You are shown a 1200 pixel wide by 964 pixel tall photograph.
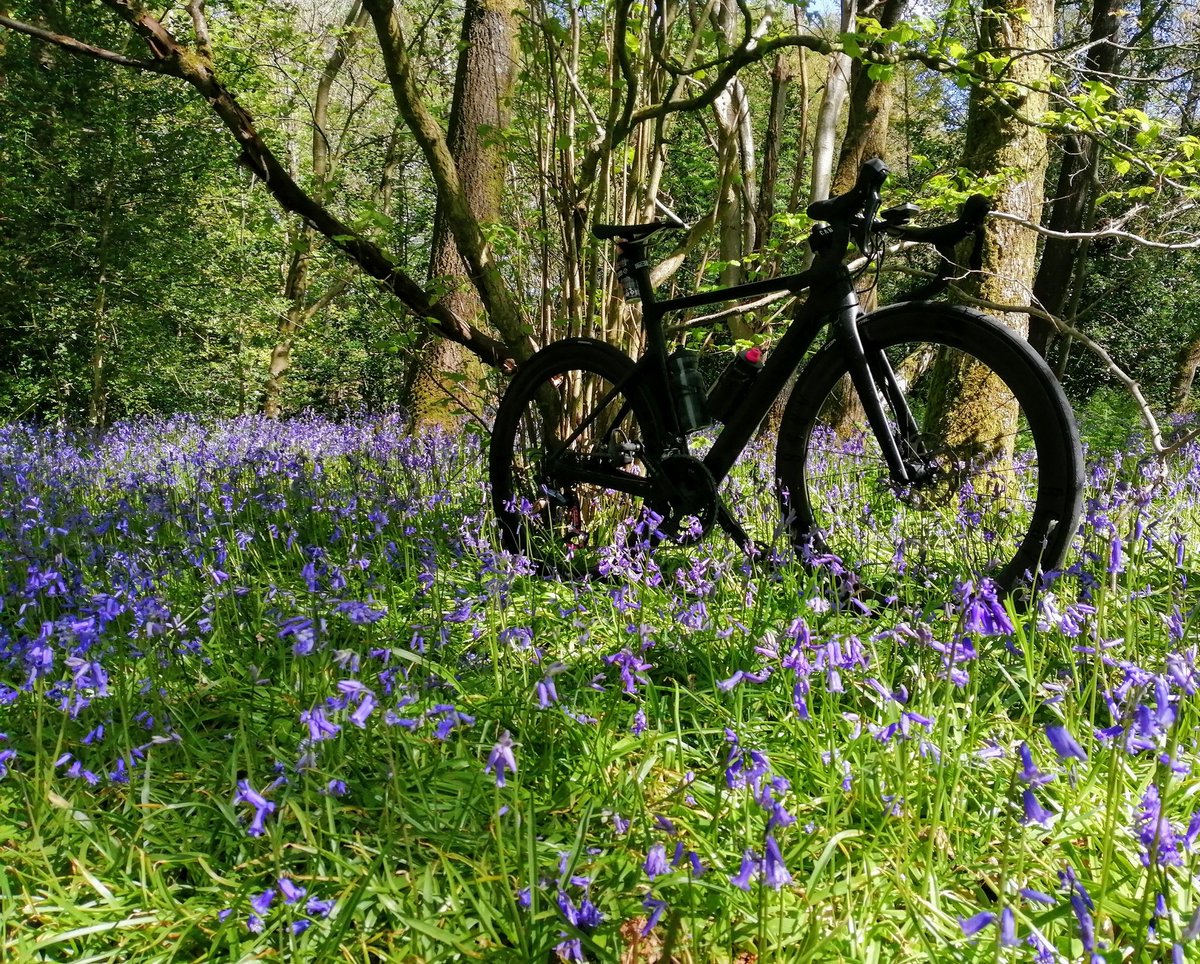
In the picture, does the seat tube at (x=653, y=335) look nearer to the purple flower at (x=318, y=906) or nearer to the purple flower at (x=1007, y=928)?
the purple flower at (x=318, y=906)

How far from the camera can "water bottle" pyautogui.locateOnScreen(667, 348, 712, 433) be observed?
3.18 m

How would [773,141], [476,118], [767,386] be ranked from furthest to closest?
1. [773,141]
2. [476,118]
3. [767,386]

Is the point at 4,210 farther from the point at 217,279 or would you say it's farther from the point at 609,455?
the point at 609,455

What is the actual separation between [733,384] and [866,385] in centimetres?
60

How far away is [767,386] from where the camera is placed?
9.55 ft

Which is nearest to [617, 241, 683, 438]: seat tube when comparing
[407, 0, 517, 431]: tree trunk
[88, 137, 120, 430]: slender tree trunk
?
[407, 0, 517, 431]: tree trunk

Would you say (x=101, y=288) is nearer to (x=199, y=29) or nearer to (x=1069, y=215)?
(x=199, y=29)

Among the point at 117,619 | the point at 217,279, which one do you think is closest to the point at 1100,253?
the point at 217,279

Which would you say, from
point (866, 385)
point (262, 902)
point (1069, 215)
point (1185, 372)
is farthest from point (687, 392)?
point (1185, 372)

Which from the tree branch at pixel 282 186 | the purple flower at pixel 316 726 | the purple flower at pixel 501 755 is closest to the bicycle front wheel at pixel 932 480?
the purple flower at pixel 501 755

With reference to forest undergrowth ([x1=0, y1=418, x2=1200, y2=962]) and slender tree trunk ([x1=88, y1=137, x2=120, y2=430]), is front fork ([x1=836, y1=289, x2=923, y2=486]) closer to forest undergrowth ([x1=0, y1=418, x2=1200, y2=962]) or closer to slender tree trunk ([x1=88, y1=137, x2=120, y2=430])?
forest undergrowth ([x1=0, y1=418, x2=1200, y2=962])

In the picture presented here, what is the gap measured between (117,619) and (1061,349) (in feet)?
34.5

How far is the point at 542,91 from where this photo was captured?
3.80 m

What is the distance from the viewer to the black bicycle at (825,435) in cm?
240
